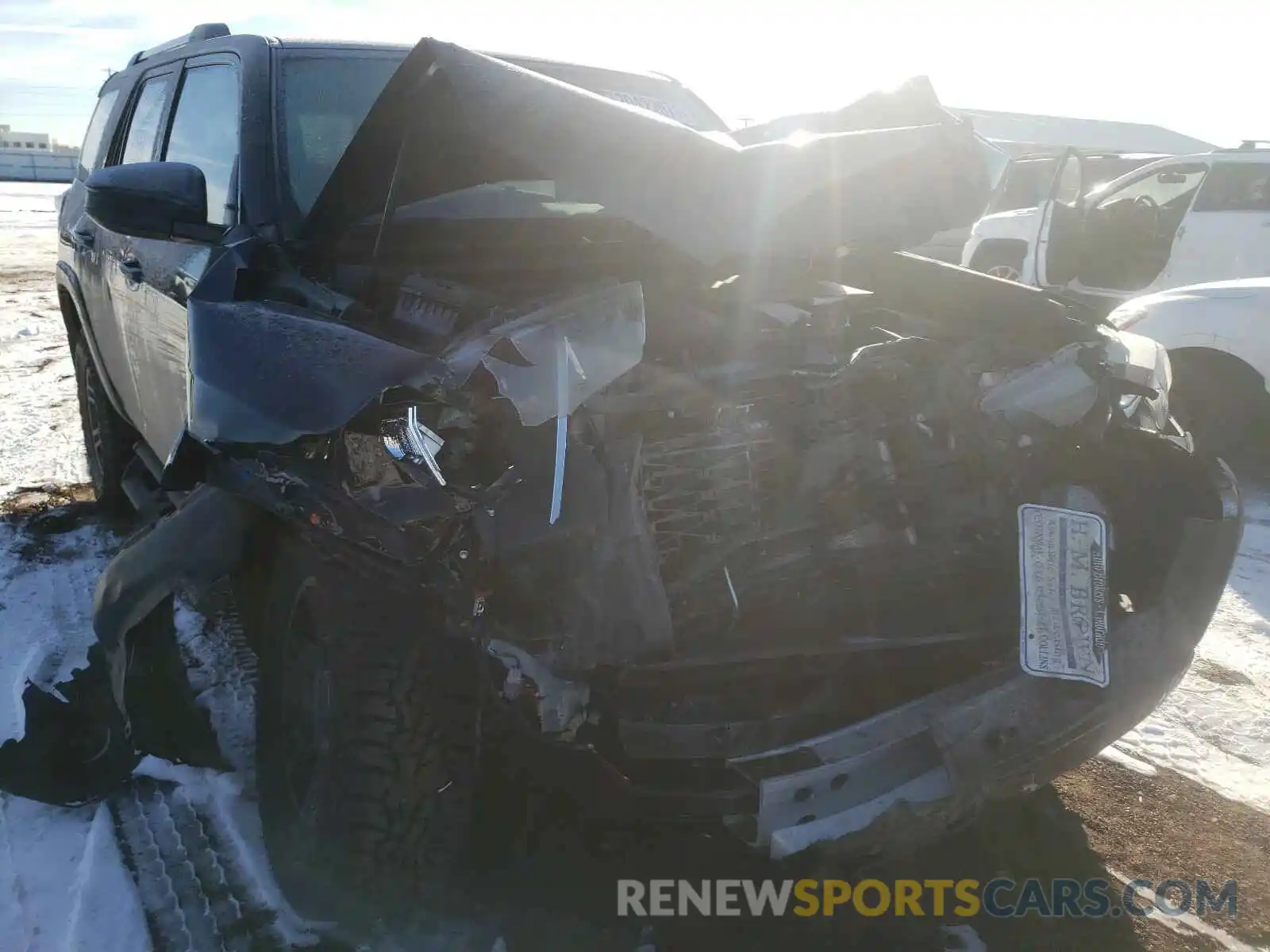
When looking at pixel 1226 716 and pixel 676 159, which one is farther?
pixel 1226 716

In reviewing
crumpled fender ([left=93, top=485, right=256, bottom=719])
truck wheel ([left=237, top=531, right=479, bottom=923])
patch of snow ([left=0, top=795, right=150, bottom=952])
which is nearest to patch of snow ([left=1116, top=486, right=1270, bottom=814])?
truck wheel ([left=237, top=531, right=479, bottom=923])

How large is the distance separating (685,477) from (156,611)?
1.39m

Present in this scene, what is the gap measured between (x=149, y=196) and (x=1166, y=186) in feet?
27.7

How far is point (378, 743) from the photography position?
6.58ft

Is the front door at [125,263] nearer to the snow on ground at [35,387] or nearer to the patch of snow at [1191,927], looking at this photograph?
the snow on ground at [35,387]

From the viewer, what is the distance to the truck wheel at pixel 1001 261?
11.1 m

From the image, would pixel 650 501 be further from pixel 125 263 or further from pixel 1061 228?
pixel 1061 228

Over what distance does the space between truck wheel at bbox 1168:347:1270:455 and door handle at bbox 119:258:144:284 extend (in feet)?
17.4

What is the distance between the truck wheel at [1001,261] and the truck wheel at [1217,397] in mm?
5421

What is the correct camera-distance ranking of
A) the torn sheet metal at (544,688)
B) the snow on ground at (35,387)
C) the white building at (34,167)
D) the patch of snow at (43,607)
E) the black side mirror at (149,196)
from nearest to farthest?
the torn sheet metal at (544,688), the black side mirror at (149,196), the patch of snow at (43,607), the snow on ground at (35,387), the white building at (34,167)

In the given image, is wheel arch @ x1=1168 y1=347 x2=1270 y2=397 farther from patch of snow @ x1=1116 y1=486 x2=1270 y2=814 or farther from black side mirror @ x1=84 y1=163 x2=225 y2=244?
black side mirror @ x1=84 y1=163 x2=225 y2=244

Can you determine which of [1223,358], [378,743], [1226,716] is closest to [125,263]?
[378,743]

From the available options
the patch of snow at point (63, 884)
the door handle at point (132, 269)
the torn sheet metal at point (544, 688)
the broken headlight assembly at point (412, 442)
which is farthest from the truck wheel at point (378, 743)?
the door handle at point (132, 269)

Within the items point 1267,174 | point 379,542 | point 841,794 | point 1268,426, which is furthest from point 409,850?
point 1267,174
